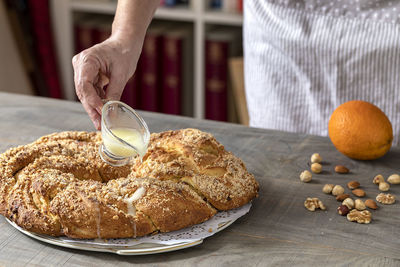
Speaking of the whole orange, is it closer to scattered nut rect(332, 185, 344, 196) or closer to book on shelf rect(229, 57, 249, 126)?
scattered nut rect(332, 185, 344, 196)

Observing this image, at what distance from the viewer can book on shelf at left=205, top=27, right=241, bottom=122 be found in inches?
107

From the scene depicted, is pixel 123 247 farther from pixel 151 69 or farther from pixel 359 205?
pixel 151 69

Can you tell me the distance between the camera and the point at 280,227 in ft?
3.24

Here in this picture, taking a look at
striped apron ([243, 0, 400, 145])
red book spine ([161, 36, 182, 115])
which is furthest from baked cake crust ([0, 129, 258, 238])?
red book spine ([161, 36, 182, 115])

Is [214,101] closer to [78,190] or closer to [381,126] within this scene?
[381,126]

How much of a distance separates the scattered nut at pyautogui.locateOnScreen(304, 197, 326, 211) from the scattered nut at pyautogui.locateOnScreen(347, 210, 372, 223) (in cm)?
5

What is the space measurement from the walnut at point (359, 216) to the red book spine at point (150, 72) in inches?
75.8

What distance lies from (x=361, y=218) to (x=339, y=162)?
251 mm

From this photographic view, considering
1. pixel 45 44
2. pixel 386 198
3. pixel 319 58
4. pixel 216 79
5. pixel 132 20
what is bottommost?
pixel 216 79

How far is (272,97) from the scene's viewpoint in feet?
5.57

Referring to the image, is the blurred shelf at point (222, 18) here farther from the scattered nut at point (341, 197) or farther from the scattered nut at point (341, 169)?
the scattered nut at point (341, 197)

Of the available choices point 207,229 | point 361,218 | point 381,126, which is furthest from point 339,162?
point 207,229

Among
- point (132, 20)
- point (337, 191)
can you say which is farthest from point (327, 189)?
point (132, 20)

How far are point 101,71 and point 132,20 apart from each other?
19 centimetres
